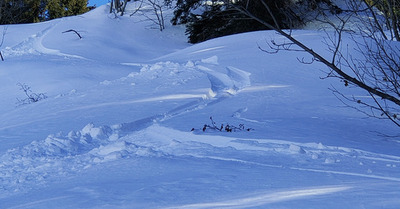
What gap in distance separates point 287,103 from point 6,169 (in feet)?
13.5

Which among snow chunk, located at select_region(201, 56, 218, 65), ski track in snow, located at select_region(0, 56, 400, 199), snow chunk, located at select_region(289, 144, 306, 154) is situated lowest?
ski track in snow, located at select_region(0, 56, 400, 199)

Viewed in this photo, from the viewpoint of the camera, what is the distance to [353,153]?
4.75 meters

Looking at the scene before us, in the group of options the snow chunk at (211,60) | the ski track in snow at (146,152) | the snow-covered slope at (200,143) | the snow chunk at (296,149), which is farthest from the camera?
the snow chunk at (211,60)

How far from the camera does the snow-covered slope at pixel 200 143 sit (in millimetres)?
3457

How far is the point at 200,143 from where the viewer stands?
5.16 meters

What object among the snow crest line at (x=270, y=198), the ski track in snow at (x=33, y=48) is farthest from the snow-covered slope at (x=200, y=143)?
the ski track in snow at (x=33, y=48)

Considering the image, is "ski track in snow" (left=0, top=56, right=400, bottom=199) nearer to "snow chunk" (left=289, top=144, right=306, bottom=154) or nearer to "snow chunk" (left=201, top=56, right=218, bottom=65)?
"snow chunk" (left=289, top=144, right=306, bottom=154)

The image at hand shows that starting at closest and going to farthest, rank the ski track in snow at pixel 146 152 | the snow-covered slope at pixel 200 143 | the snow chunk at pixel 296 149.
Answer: the snow-covered slope at pixel 200 143
the ski track in snow at pixel 146 152
the snow chunk at pixel 296 149

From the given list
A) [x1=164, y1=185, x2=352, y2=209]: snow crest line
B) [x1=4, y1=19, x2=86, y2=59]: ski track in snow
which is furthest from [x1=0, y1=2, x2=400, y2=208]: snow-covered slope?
[x1=4, y1=19, x2=86, y2=59]: ski track in snow

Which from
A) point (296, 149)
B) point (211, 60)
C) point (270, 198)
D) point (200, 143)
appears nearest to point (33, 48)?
point (211, 60)

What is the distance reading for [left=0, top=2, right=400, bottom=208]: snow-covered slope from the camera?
3457 millimetres

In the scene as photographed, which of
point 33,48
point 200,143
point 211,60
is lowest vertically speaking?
point 200,143

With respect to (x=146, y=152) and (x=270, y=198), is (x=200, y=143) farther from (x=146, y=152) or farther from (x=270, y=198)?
(x=270, y=198)

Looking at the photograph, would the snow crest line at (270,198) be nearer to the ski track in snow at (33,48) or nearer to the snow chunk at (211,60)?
the snow chunk at (211,60)
